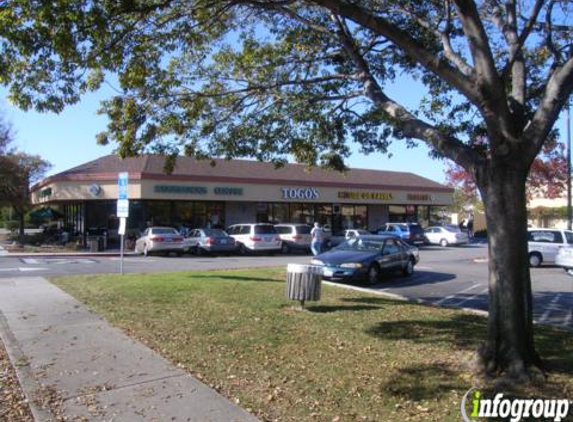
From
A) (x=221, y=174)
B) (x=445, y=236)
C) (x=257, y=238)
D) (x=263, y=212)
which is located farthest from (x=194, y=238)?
(x=445, y=236)

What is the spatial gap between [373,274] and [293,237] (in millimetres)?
14713

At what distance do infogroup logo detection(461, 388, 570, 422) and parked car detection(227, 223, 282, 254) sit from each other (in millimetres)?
24124

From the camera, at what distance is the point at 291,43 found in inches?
456

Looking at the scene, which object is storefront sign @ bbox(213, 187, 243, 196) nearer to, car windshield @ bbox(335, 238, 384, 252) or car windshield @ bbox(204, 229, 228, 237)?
car windshield @ bbox(204, 229, 228, 237)

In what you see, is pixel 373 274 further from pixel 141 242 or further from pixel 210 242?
pixel 141 242

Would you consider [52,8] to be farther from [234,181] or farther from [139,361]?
Result: [234,181]

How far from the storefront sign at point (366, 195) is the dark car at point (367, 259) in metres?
21.3

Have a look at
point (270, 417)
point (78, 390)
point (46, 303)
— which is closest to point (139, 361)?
point (78, 390)

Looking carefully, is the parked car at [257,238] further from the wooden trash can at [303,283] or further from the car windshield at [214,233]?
the wooden trash can at [303,283]

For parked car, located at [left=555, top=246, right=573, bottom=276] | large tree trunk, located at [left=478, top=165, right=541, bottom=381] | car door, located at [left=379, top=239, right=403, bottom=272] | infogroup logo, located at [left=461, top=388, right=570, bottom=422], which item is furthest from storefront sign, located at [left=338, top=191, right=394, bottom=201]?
infogroup logo, located at [left=461, top=388, right=570, bottom=422]

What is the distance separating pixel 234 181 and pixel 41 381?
28.6m

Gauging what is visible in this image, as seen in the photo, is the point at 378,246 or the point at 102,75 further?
A: the point at 378,246

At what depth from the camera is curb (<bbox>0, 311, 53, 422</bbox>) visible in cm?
510

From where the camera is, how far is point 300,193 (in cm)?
3731
